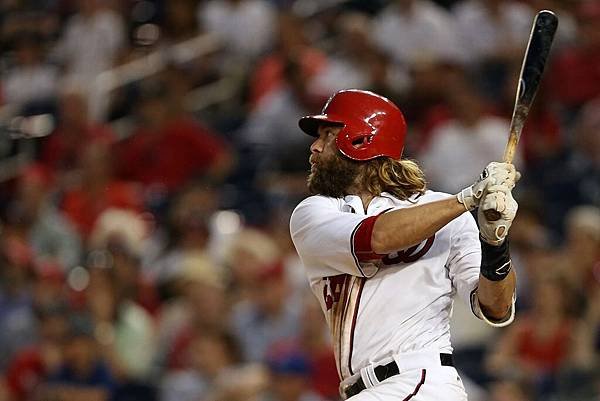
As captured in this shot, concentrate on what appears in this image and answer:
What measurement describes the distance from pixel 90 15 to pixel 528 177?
14.7ft

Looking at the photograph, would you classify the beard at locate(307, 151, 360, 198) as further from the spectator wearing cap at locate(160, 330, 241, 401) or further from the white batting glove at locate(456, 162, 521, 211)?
the spectator wearing cap at locate(160, 330, 241, 401)

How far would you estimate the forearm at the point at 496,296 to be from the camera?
3611 millimetres

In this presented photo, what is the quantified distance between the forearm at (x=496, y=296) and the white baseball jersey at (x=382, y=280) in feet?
0.12

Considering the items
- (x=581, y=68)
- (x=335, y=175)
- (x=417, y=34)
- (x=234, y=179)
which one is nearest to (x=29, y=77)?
(x=234, y=179)

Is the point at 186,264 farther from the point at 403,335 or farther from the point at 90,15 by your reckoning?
the point at 403,335

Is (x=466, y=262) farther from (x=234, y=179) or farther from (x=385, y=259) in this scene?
(x=234, y=179)

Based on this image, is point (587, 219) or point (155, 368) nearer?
point (587, 219)

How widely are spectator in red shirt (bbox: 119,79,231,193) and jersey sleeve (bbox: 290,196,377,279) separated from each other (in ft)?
17.8

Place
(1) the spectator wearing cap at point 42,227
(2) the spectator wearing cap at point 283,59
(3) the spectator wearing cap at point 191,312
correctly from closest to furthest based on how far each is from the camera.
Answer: (3) the spectator wearing cap at point 191,312 < (1) the spectator wearing cap at point 42,227 < (2) the spectator wearing cap at point 283,59

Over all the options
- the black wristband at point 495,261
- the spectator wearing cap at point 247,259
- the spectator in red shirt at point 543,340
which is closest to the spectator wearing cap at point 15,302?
the spectator wearing cap at point 247,259

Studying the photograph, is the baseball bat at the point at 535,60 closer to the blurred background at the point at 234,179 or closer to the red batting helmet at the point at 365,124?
the red batting helmet at the point at 365,124

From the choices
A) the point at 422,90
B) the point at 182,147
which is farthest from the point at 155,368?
the point at 422,90

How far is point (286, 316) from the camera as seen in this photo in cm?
747

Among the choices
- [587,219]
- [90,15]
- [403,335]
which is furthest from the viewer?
[90,15]
